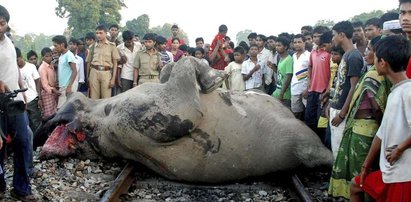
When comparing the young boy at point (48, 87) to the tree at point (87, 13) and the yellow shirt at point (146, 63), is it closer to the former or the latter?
the yellow shirt at point (146, 63)

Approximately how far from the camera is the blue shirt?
29.7 ft

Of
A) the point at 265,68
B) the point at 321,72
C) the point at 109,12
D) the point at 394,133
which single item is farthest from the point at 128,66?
the point at 109,12

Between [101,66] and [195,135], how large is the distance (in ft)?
14.2

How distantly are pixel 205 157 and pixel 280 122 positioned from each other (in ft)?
3.47

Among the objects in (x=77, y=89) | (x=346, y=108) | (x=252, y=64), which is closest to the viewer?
(x=346, y=108)

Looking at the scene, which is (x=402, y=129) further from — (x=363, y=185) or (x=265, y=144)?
(x=265, y=144)

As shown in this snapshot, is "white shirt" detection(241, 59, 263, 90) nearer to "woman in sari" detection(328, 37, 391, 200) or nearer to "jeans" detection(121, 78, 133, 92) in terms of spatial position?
"jeans" detection(121, 78, 133, 92)

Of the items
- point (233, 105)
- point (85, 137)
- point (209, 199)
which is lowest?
point (209, 199)

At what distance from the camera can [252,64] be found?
8.88 meters

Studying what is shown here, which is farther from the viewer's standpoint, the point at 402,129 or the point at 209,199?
the point at 209,199

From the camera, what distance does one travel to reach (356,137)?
431 centimetres

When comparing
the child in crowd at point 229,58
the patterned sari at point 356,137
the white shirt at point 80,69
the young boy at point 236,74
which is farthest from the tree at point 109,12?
the patterned sari at point 356,137

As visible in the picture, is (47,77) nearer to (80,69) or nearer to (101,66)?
(80,69)

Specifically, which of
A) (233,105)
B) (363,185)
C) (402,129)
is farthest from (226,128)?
(402,129)
